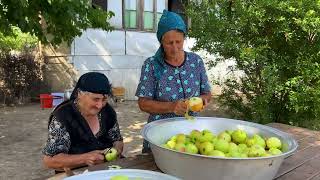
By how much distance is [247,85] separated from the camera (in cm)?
628

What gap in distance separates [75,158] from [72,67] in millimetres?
8394

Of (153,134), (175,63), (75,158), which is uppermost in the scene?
(175,63)

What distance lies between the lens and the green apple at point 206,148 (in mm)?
1902

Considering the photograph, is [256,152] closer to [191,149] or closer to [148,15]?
[191,149]

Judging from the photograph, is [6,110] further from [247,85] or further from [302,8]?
[302,8]

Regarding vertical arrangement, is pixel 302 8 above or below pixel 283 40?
above

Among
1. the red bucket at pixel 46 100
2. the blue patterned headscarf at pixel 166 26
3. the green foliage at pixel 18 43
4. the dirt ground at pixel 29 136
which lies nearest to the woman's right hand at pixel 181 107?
the blue patterned headscarf at pixel 166 26

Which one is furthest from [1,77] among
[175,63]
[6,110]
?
[175,63]

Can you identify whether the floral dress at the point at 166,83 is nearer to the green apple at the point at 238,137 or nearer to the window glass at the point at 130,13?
the green apple at the point at 238,137

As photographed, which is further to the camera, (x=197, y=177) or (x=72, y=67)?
(x=72, y=67)

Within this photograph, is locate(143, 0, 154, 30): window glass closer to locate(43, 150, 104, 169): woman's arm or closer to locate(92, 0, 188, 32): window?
locate(92, 0, 188, 32): window

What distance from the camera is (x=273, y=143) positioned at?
6.93 feet

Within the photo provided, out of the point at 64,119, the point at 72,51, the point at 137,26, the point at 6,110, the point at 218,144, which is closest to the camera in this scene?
the point at 218,144

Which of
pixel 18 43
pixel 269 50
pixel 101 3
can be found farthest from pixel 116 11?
pixel 269 50
